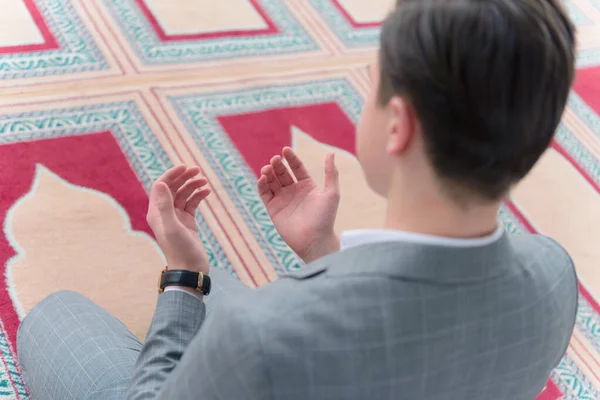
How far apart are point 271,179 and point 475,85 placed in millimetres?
559

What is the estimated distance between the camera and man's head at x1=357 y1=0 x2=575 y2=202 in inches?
20.5

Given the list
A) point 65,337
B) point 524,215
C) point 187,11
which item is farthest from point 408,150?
point 187,11

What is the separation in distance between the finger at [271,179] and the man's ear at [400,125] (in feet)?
1.47

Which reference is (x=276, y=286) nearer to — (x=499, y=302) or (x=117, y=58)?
(x=499, y=302)

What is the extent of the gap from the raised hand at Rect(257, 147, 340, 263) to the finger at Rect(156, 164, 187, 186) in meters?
0.12

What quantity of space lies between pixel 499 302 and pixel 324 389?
0.17m

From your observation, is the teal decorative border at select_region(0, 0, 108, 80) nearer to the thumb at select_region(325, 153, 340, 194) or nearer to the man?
the thumb at select_region(325, 153, 340, 194)

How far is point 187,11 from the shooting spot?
208 centimetres

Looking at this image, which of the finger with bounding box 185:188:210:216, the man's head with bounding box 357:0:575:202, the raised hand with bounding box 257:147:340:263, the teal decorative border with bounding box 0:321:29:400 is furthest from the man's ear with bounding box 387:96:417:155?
the teal decorative border with bounding box 0:321:29:400

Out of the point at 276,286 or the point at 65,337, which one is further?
the point at 65,337

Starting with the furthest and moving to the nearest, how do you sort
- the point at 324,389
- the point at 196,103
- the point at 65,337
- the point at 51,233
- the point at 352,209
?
the point at 196,103, the point at 352,209, the point at 51,233, the point at 65,337, the point at 324,389

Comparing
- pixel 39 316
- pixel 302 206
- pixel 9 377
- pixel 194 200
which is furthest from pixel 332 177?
pixel 9 377

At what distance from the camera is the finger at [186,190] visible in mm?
1051

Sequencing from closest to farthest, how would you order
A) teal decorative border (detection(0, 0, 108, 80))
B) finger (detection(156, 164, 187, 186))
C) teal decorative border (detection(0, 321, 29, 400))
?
1. finger (detection(156, 164, 187, 186))
2. teal decorative border (detection(0, 321, 29, 400))
3. teal decorative border (detection(0, 0, 108, 80))
